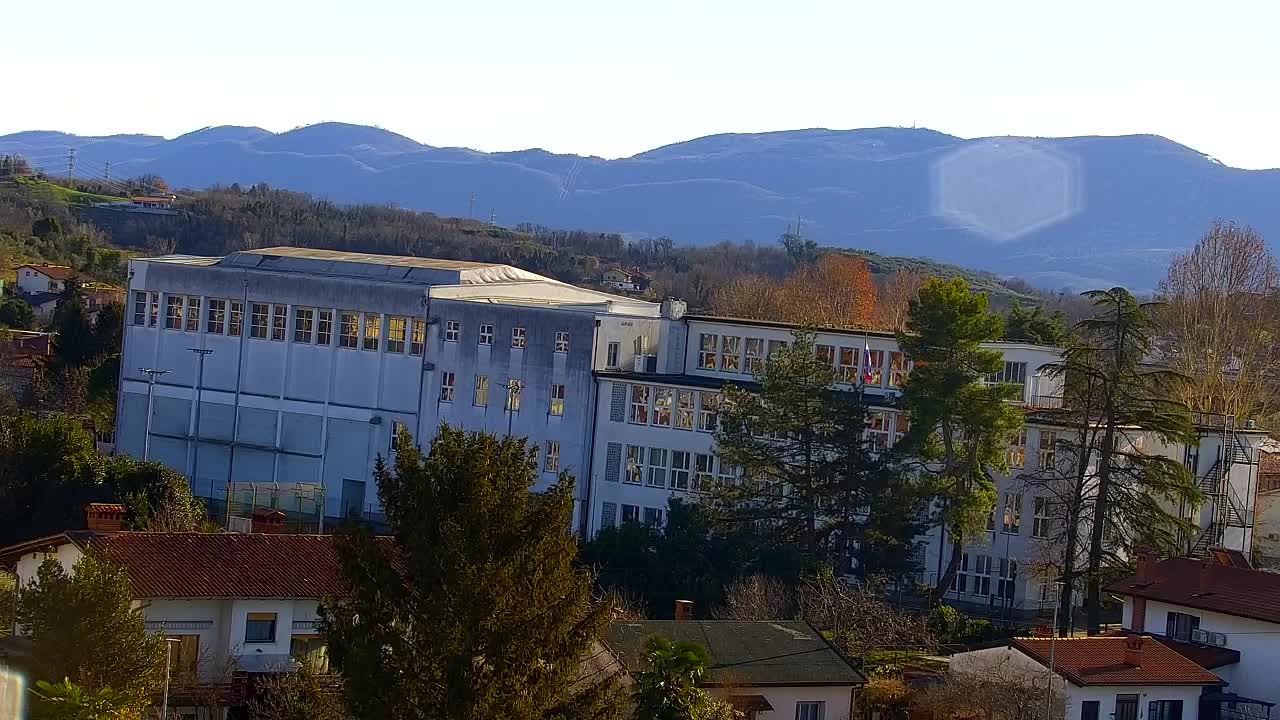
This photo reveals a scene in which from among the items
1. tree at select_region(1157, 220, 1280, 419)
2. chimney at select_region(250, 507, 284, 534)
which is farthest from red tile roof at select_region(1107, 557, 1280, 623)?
tree at select_region(1157, 220, 1280, 419)

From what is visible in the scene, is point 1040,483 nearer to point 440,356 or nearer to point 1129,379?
point 1129,379

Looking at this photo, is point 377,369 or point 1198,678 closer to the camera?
point 1198,678

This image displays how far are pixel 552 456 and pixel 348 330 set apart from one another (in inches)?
352

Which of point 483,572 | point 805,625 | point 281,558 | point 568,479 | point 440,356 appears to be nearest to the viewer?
point 483,572

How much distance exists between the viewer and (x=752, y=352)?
185 ft

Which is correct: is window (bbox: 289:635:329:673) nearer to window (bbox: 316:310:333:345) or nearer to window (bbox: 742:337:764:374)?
window (bbox: 742:337:764:374)

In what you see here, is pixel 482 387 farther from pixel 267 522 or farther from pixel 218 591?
pixel 218 591

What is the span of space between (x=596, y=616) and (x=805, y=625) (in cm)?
1244

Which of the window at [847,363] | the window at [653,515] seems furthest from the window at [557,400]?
the window at [847,363]

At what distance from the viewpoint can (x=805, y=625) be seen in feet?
110

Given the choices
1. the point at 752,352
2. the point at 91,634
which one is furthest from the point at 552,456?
the point at 91,634

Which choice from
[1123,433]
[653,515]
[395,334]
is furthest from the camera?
[395,334]

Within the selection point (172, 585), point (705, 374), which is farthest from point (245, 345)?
point (172, 585)

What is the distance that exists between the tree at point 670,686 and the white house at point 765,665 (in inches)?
142
